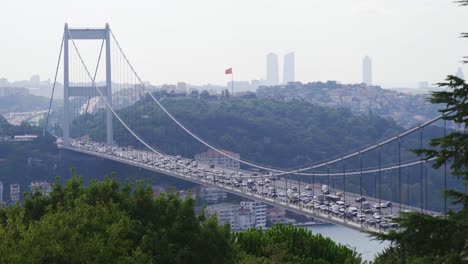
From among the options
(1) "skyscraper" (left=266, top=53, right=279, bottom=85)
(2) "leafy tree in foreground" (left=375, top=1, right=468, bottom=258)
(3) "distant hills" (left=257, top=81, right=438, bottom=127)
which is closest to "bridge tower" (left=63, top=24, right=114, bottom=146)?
(2) "leafy tree in foreground" (left=375, top=1, right=468, bottom=258)

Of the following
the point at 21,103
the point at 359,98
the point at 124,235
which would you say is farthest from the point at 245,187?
the point at 21,103

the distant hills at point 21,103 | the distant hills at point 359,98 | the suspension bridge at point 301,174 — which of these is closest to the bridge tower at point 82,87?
the suspension bridge at point 301,174

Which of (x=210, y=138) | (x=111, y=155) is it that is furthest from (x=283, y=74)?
(x=111, y=155)

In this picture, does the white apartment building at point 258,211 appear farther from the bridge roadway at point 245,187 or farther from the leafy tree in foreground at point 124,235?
the leafy tree in foreground at point 124,235

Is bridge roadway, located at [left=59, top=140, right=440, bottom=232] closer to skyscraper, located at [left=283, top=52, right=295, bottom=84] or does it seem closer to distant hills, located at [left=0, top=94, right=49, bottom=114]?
distant hills, located at [left=0, top=94, right=49, bottom=114]

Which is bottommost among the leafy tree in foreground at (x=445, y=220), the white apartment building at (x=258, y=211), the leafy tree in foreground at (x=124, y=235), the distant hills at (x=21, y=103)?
the white apartment building at (x=258, y=211)

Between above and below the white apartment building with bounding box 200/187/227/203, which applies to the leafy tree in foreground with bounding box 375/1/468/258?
above
